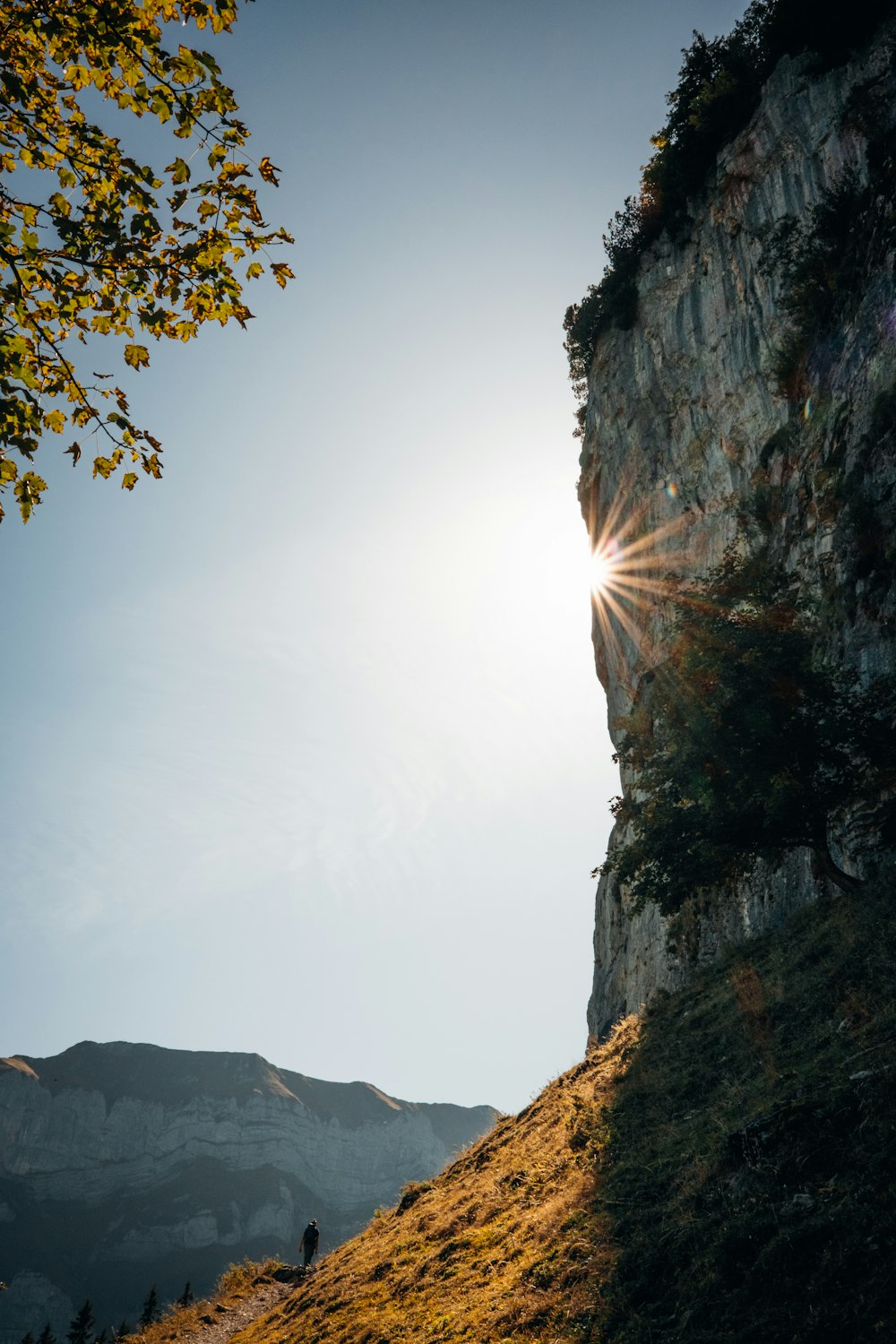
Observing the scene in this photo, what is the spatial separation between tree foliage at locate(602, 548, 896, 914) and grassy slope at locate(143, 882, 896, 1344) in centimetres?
199

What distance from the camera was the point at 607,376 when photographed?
38.8m

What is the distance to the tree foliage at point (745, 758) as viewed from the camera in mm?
13828

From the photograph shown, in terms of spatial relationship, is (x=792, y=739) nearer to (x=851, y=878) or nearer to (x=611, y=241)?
(x=851, y=878)

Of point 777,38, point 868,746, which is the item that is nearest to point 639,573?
point 868,746

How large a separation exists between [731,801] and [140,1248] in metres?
149

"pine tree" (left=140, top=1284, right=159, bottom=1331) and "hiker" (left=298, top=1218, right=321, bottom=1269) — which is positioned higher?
"hiker" (left=298, top=1218, right=321, bottom=1269)

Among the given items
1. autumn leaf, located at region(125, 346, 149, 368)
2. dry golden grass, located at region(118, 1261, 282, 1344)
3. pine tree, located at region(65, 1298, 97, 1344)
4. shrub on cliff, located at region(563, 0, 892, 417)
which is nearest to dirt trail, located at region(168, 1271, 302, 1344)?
dry golden grass, located at region(118, 1261, 282, 1344)

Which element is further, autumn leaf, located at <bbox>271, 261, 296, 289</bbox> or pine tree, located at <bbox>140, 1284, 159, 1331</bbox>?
pine tree, located at <bbox>140, 1284, 159, 1331</bbox>

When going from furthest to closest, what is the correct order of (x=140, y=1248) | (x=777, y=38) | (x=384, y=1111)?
(x=384, y=1111) → (x=140, y=1248) → (x=777, y=38)

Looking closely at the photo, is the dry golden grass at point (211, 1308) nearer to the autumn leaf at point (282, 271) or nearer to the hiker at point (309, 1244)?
the hiker at point (309, 1244)

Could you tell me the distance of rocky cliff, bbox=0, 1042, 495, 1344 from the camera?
110 meters

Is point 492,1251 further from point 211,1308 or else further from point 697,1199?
point 211,1308

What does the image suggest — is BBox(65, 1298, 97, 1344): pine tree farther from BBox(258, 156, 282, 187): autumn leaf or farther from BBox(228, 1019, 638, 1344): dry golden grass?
BBox(258, 156, 282, 187): autumn leaf

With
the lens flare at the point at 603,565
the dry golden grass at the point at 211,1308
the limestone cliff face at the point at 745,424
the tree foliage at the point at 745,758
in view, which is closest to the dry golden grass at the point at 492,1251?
the dry golden grass at the point at 211,1308
